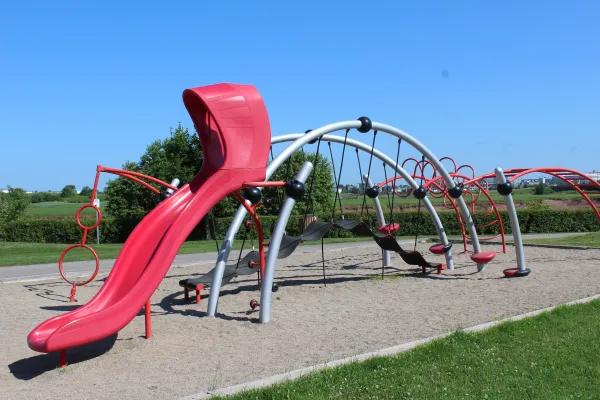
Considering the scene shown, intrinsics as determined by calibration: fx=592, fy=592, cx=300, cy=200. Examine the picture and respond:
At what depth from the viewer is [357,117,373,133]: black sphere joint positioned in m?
10.4

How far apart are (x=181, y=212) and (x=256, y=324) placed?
1.91m

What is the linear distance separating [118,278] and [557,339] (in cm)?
479

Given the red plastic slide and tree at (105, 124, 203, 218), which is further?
tree at (105, 124, 203, 218)

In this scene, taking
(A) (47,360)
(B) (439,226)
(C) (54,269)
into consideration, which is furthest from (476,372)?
(C) (54,269)

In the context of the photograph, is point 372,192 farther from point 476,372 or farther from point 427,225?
point 427,225

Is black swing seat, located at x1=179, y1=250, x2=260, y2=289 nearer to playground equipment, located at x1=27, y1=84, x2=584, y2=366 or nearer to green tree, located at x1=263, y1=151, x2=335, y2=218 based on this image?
playground equipment, located at x1=27, y1=84, x2=584, y2=366

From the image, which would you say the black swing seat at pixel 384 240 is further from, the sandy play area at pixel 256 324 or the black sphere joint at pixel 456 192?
the black sphere joint at pixel 456 192

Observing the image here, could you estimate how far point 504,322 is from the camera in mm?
7121

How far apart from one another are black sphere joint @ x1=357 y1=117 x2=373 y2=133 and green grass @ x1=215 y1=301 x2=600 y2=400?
15.7 feet

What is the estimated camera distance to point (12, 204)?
114 ft

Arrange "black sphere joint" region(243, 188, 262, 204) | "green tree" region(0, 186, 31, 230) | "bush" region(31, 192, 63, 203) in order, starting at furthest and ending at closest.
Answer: "bush" region(31, 192, 63, 203) → "green tree" region(0, 186, 31, 230) → "black sphere joint" region(243, 188, 262, 204)

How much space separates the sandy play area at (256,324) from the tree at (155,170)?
1410 centimetres

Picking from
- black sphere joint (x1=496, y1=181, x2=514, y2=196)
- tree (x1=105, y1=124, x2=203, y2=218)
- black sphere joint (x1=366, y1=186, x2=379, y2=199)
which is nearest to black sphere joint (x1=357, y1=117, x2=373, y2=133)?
black sphere joint (x1=496, y1=181, x2=514, y2=196)

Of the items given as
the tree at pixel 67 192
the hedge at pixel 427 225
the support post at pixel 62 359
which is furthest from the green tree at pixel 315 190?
the tree at pixel 67 192
